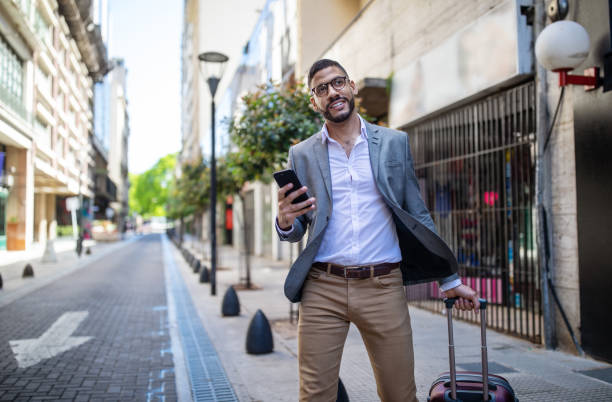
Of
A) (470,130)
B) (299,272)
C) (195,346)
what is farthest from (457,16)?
(299,272)

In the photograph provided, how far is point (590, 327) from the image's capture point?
5.14 meters

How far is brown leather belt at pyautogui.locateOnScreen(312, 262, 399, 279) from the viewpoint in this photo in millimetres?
2361

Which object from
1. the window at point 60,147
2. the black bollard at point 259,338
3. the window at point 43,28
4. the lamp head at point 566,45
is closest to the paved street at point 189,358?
the black bollard at point 259,338

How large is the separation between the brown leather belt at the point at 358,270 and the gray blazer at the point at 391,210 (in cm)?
9

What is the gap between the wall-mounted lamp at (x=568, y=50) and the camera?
5.00 m

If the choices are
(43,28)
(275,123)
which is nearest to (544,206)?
(275,123)

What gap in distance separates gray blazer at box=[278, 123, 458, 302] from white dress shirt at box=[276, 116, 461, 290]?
0.15ft

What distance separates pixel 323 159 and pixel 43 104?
37.2 meters

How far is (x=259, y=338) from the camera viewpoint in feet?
19.5

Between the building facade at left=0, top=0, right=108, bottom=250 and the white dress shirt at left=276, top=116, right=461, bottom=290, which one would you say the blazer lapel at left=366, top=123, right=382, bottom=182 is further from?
the building facade at left=0, top=0, right=108, bottom=250

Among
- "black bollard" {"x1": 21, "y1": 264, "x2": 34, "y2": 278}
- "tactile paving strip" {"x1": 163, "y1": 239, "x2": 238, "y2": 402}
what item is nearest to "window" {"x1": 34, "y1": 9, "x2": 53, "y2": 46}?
"black bollard" {"x1": 21, "y1": 264, "x2": 34, "y2": 278}

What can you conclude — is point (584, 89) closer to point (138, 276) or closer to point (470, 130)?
point (470, 130)

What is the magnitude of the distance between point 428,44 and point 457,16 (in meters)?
0.89

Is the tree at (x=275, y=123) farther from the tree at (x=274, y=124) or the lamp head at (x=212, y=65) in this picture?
the lamp head at (x=212, y=65)
